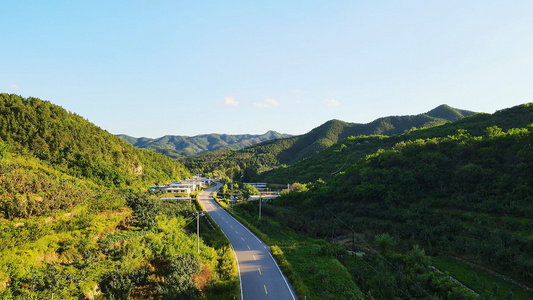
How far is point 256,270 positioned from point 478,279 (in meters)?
22.3

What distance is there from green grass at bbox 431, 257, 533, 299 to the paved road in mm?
18124

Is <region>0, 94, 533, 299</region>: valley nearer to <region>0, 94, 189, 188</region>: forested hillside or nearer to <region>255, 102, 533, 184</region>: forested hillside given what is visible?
<region>0, 94, 189, 188</region>: forested hillside

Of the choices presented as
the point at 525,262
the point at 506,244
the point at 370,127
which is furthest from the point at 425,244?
the point at 370,127

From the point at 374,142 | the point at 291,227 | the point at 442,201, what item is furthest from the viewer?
the point at 374,142

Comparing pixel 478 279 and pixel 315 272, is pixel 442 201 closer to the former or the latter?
pixel 478 279

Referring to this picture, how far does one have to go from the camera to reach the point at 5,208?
19406mm

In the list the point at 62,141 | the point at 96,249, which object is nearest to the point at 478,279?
the point at 96,249

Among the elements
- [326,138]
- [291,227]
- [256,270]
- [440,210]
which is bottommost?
[291,227]

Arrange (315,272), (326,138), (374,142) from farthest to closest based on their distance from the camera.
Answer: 1. (326,138)
2. (374,142)
3. (315,272)

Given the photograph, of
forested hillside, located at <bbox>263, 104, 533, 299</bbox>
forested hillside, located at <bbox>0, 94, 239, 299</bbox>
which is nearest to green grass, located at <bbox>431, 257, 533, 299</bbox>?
forested hillside, located at <bbox>263, 104, 533, 299</bbox>

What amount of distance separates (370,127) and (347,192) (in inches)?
5494

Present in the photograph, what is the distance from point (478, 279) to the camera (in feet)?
81.4

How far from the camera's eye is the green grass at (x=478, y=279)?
22078 mm

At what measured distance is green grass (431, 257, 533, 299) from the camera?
72.4ft
